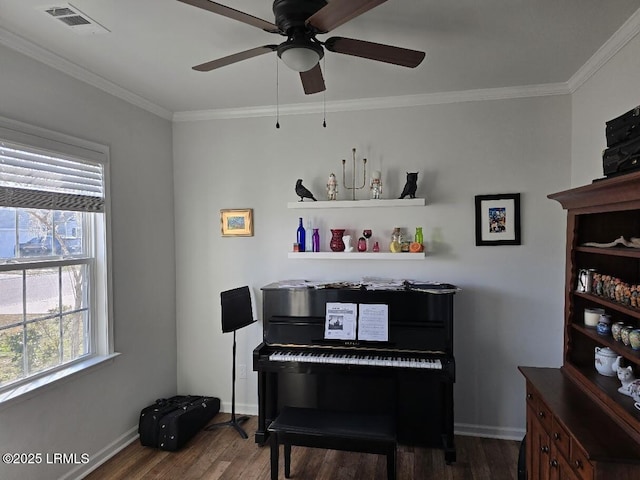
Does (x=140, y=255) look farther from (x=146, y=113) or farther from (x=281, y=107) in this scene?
(x=281, y=107)

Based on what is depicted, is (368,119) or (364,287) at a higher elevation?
(368,119)

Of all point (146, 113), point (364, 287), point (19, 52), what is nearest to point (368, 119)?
point (364, 287)

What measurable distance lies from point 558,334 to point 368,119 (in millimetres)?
2216

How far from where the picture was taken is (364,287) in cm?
290

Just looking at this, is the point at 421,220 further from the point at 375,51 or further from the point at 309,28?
the point at 309,28

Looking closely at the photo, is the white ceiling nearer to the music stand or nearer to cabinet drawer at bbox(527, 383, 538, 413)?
the music stand

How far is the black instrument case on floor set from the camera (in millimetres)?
2850

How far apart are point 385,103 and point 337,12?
1811mm

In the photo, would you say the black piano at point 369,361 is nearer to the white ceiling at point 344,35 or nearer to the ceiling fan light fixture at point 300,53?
the white ceiling at point 344,35

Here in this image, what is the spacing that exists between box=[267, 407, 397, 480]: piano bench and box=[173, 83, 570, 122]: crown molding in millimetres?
2309

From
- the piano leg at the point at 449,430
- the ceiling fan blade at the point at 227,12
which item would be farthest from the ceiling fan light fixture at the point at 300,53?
the piano leg at the point at 449,430

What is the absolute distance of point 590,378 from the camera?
1896 millimetres

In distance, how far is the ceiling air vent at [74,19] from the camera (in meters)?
1.85

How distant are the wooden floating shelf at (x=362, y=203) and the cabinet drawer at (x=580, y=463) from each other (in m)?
1.83
